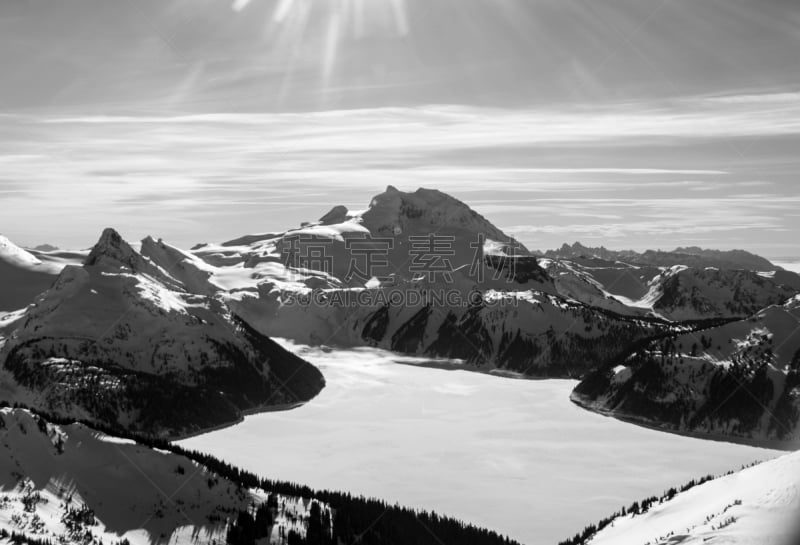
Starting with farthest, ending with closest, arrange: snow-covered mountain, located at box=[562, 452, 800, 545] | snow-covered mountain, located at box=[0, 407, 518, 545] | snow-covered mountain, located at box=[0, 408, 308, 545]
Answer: snow-covered mountain, located at box=[0, 407, 518, 545] → snow-covered mountain, located at box=[0, 408, 308, 545] → snow-covered mountain, located at box=[562, 452, 800, 545]

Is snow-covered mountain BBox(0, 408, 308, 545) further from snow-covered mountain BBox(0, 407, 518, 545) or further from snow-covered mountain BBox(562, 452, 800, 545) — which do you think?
snow-covered mountain BBox(562, 452, 800, 545)

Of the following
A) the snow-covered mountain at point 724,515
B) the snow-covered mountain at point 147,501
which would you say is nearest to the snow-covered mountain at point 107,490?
the snow-covered mountain at point 147,501

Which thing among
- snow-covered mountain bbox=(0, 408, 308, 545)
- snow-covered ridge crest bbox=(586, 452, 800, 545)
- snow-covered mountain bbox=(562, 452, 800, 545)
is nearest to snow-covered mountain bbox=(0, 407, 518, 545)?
snow-covered mountain bbox=(0, 408, 308, 545)

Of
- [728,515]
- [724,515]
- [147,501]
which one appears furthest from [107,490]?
[728,515]

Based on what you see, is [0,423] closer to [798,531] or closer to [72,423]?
[72,423]

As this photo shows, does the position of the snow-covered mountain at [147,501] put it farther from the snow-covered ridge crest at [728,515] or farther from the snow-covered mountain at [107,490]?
the snow-covered ridge crest at [728,515]

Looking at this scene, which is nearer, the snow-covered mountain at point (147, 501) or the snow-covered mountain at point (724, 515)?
the snow-covered mountain at point (724, 515)


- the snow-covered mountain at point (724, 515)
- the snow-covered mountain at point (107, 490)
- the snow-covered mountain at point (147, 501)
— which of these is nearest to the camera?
the snow-covered mountain at point (724, 515)
